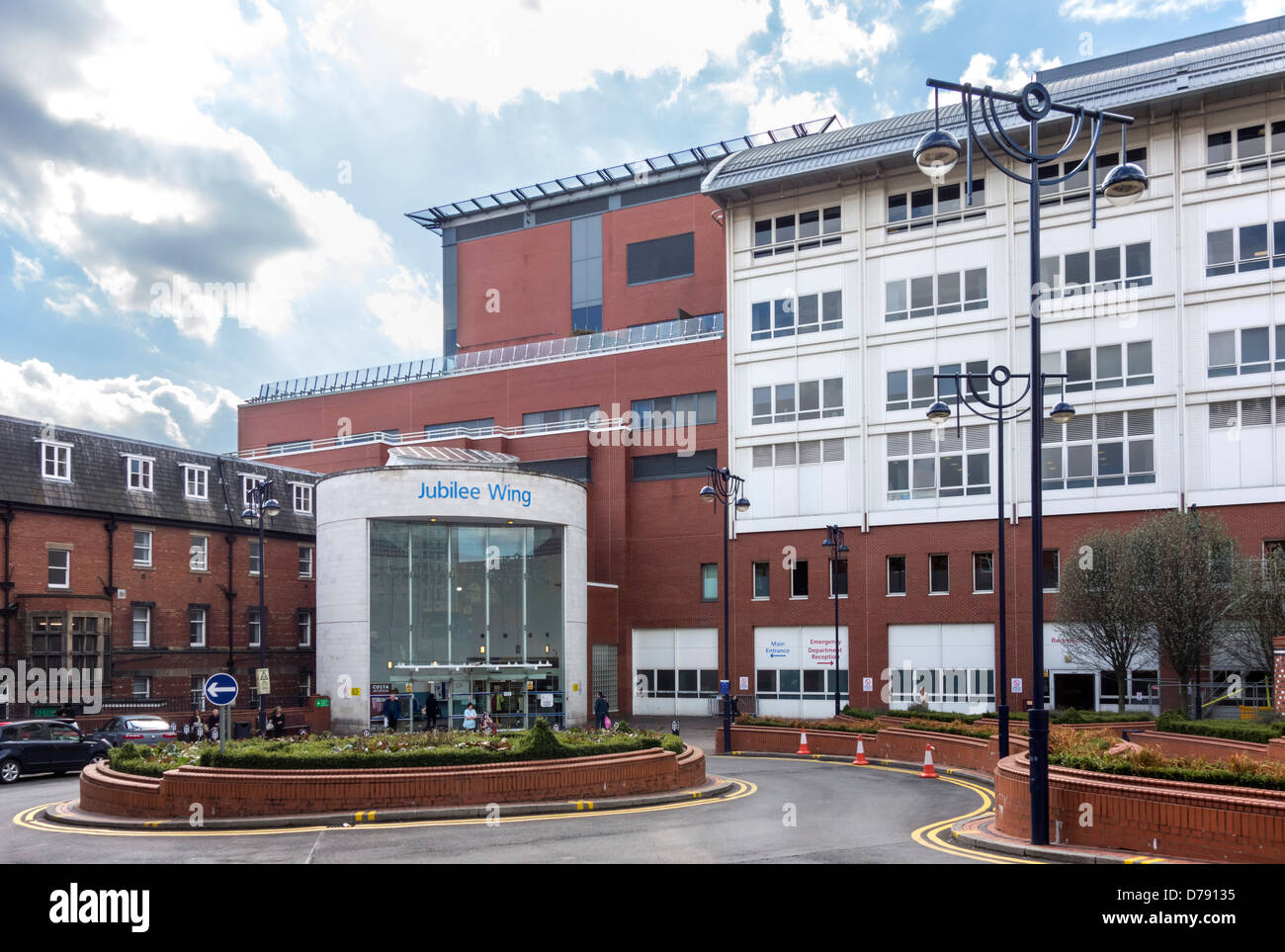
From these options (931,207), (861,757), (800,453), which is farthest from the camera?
(800,453)

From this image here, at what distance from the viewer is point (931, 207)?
47.7 metres

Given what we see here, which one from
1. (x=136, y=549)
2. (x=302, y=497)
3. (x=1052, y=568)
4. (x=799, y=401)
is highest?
(x=799, y=401)

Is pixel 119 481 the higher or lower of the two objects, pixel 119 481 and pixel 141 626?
the higher

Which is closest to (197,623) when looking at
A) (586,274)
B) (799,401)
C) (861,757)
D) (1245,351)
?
(799,401)

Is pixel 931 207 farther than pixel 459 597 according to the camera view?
Yes

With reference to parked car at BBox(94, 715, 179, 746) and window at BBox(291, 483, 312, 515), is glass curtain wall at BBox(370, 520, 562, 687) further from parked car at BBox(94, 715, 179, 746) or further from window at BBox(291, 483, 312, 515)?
window at BBox(291, 483, 312, 515)

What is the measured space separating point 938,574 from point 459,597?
63.0ft

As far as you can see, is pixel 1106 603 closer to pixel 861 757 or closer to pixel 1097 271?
pixel 861 757

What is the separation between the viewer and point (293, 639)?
49.4 meters

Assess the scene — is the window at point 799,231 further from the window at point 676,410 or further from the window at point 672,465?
the window at point 672,465

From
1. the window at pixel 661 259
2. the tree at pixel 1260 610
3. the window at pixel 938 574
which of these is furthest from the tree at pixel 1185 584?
the window at pixel 661 259

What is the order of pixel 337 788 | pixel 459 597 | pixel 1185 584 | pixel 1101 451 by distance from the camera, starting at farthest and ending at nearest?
1. pixel 1101 451
2. pixel 459 597
3. pixel 1185 584
4. pixel 337 788

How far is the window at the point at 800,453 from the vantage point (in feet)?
160

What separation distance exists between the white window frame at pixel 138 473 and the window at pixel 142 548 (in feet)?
5.60
